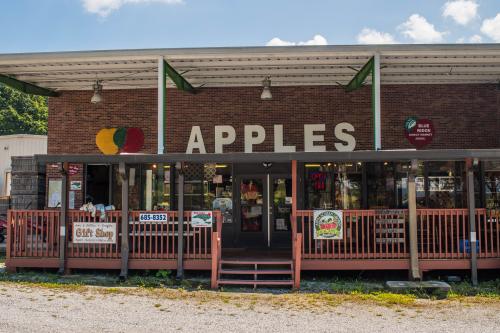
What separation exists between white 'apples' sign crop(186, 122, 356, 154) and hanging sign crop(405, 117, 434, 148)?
5.55 ft

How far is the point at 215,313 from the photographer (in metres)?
7.96

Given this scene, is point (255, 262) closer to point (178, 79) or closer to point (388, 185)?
point (388, 185)

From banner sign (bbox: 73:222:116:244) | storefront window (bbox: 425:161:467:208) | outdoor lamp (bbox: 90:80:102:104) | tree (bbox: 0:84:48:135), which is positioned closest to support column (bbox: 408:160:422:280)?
storefront window (bbox: 425:161:467:208)

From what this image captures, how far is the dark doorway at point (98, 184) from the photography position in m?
15.7

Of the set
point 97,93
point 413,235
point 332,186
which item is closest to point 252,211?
point 332,186

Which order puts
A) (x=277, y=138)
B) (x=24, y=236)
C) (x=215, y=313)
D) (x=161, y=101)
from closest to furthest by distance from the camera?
(x=215, y=313) < (x=24, y=236) < (x=161, y=101) < (x=277, y=138)

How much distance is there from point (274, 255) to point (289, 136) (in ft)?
15.6

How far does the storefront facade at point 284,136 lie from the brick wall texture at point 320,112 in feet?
0.10

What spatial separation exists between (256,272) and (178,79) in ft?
20.8

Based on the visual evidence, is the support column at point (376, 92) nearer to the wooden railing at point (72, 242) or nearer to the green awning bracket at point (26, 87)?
the wooden railing at point (72, 242)

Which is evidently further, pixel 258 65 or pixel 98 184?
pixel 98 184

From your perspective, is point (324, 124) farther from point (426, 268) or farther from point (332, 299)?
point (332, 299)

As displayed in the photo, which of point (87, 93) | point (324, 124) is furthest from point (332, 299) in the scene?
point (87, 93)

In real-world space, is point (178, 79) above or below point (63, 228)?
above
